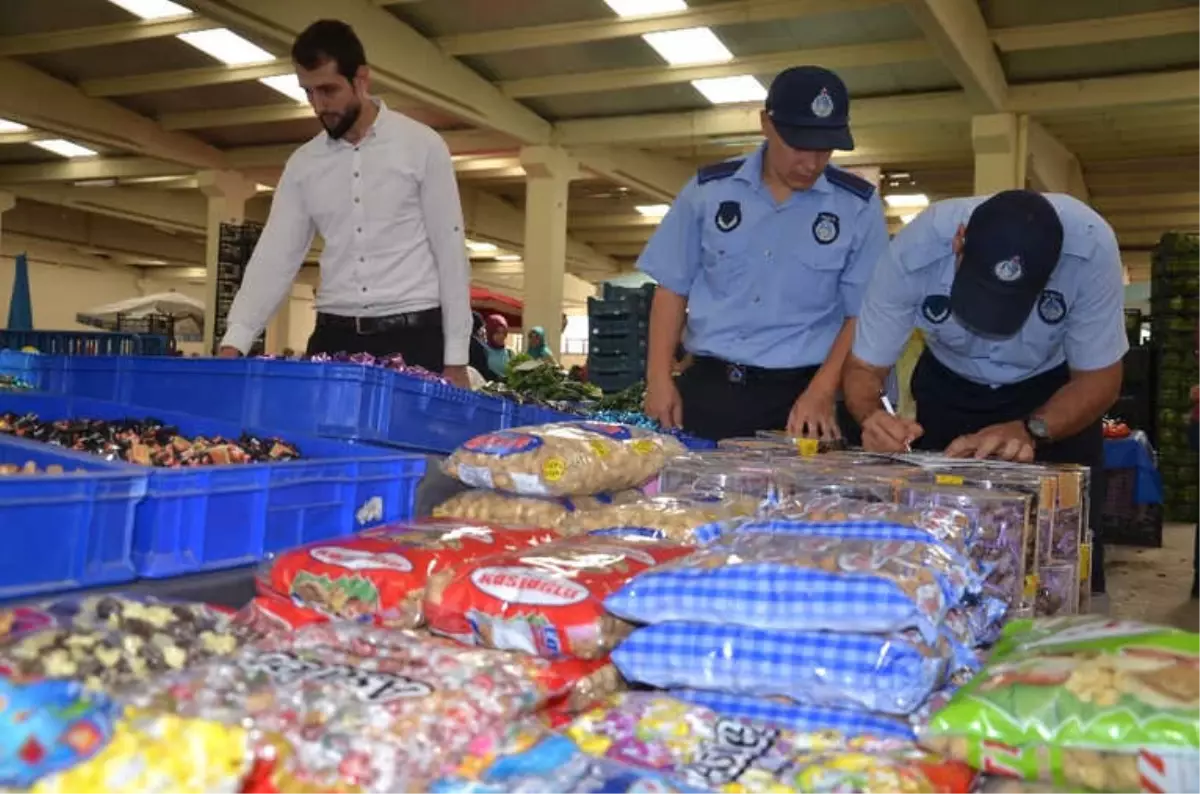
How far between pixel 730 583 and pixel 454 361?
73.3 inches

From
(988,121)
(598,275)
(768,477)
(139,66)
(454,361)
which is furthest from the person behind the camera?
(598,275)

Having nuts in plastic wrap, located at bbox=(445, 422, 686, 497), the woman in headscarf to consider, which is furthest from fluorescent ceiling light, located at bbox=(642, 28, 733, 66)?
nuts in plastic wrap, located at bbox=(445, 422, 686, 497)

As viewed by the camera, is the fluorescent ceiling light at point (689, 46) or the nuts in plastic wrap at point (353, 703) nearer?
the nuts in plastic wrap at point (353, 703)

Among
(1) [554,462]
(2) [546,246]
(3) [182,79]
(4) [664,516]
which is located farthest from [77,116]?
(4) [664,516]

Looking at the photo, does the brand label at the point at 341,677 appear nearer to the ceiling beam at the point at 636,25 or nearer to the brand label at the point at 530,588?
the brand label at the point at 530,588

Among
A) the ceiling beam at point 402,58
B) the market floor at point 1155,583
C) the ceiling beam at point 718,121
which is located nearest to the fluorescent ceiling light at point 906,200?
the ceiling beam at point 718,121

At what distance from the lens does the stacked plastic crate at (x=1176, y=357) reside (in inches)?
332

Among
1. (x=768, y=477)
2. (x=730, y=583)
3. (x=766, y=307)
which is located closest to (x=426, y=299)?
(x=766, y=307)

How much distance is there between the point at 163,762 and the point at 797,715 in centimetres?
55

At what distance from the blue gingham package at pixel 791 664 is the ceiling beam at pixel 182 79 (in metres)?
8.98

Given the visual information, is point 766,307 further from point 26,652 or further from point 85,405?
point 26,652

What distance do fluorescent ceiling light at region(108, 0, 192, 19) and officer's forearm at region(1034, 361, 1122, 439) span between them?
7.81m

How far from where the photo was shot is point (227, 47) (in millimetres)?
9258

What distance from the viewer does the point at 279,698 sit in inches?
31.9
